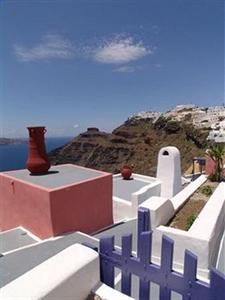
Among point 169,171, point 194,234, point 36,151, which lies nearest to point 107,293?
point 194,234

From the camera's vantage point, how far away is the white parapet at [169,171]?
10461 millimetres

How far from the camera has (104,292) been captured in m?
2.41

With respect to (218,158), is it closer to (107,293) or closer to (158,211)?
(158,211)

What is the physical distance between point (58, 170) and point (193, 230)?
5776 mm

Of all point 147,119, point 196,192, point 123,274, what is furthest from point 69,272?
point 147,119

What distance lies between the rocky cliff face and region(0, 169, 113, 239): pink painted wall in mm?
21769

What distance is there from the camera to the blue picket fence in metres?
2.13

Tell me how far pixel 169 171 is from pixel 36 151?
211 inches

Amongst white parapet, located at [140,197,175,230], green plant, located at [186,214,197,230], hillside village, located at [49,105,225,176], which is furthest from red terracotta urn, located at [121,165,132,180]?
hillside village, located at [49,105,225,176]

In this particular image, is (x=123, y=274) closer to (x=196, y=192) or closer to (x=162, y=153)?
(x=196, y=192)

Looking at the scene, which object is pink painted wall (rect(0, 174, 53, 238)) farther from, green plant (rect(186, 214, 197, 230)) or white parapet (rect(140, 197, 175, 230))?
green plant (rect(186, 214, 197, 230))

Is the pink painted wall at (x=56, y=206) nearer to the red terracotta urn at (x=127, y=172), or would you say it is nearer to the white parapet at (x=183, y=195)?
the white parapet at (x=183, y=195)

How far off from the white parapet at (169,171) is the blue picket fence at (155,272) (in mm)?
8121

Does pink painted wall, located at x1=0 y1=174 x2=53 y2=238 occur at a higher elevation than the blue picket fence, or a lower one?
lower
